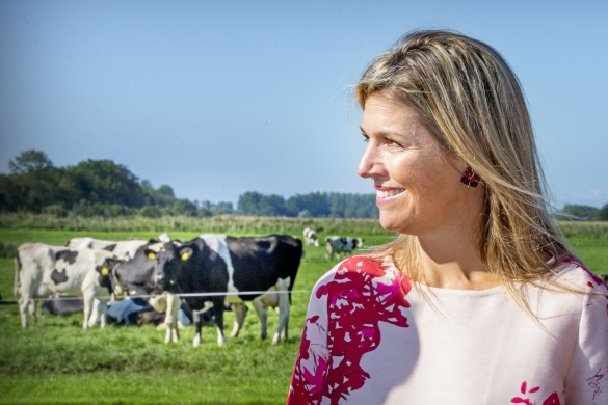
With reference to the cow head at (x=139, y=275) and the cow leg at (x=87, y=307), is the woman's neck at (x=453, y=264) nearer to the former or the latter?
the cow head at (x=139, y=275)

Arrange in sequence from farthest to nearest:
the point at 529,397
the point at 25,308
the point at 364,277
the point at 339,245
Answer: the point at 339,245 < the point at 25,308 < the point at 364,277 < the point at 529,397

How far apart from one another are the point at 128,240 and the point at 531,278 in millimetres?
3789

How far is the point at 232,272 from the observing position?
15.1ft

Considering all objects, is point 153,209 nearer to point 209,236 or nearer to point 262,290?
point 209,236

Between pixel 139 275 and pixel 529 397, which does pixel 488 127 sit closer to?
pixel 529 397

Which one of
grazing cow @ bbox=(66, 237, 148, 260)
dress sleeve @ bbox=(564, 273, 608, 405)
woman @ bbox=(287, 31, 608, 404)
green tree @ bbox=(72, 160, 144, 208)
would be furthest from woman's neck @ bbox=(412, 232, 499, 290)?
green tree @ bbox=(72, 160, 144, 208)

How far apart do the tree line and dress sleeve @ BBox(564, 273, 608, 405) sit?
377 cm

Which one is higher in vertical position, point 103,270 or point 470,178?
point 470,178

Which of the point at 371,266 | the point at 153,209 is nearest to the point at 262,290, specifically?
the point at 153,209

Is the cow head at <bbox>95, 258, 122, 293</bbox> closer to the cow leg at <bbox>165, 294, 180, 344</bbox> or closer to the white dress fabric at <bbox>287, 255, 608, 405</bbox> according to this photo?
the cow leg at <bbox>165, 294, 180, 344</bbox>

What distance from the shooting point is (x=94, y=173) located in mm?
4672

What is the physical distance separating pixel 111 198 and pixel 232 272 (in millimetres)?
756

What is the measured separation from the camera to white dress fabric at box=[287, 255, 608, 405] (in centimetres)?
97

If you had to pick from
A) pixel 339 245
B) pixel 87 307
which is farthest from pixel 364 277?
pixel 339 245
